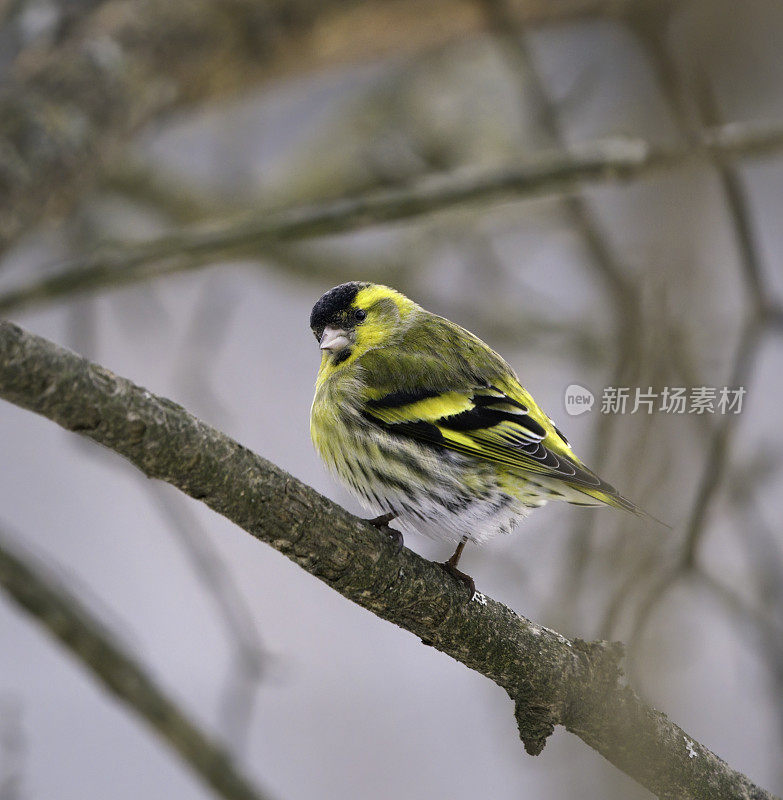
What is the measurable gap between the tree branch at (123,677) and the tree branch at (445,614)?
981 millimetres

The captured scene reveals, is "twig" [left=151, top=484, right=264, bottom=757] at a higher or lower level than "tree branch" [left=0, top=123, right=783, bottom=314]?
lower

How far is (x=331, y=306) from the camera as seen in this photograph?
2270mm

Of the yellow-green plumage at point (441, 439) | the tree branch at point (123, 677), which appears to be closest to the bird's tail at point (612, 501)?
the yellow-green plumage at point (441, 439)

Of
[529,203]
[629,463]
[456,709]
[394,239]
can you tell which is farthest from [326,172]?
[629,463]

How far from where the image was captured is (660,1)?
311cm

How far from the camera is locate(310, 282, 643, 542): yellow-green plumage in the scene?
6.94 feet

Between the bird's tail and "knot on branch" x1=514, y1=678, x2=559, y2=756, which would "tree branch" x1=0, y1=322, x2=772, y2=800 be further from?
the bird's tail

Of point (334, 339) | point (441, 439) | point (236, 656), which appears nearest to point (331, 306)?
point (334, 339)

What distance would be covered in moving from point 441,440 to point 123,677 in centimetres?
103

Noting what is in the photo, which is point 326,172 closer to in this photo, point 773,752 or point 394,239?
point 394,239

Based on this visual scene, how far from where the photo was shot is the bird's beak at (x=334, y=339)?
221cm

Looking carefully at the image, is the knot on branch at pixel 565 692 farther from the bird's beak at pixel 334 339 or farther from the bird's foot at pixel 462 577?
the bird's beak at pixel 334 339

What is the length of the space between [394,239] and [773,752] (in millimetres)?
2885

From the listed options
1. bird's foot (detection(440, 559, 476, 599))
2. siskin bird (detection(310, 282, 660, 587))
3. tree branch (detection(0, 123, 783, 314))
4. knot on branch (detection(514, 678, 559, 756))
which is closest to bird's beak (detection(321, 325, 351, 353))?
siskin bird (detection(310, 282, 660, 587))
